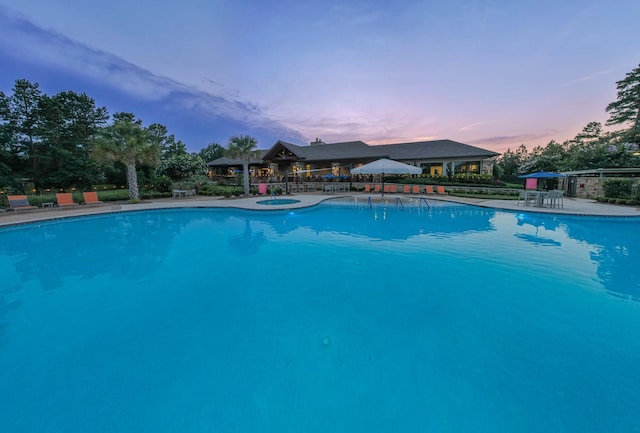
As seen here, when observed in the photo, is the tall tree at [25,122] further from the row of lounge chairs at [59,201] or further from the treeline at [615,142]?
the treeline at [615,142]

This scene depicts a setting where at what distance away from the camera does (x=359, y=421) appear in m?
2.42

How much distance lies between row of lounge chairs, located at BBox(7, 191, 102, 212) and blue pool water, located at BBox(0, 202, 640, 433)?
901 cm

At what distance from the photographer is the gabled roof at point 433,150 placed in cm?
2220

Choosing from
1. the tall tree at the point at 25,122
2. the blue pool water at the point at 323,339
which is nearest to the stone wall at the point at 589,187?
the blue pool water at the point at 323,339

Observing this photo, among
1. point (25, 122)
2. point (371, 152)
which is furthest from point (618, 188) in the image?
point (25, 122)

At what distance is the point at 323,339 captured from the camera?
3.63 m

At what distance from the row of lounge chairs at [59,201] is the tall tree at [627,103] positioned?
4326 cm

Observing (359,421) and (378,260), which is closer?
(359,421)

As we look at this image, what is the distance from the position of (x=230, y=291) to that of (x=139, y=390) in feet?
8.07

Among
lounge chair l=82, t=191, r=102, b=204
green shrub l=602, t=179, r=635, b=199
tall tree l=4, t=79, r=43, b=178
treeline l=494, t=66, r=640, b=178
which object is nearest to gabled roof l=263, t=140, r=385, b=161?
treeline l=494, t=66, r=640, b=178

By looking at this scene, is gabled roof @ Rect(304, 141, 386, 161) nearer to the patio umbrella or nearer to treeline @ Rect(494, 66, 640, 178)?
the patio umbrella

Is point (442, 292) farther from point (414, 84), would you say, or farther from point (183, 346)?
point (414, 84)

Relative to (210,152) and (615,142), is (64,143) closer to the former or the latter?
Answer: (210,152)

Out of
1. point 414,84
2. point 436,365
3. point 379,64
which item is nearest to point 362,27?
point 379,64
